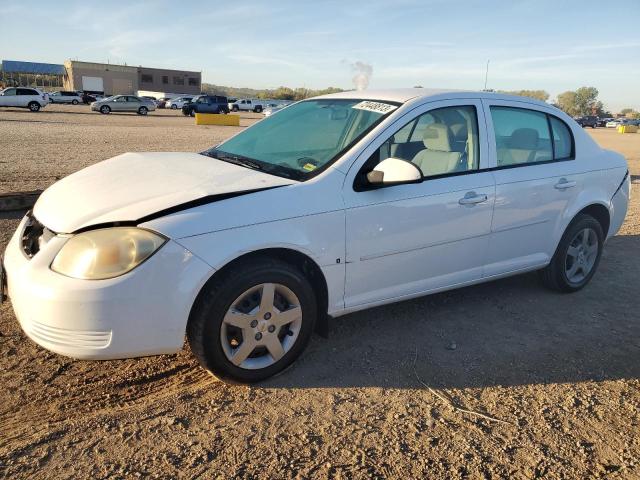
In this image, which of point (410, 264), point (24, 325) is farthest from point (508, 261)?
point (24, 325)

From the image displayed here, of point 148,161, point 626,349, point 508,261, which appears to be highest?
point 148,161

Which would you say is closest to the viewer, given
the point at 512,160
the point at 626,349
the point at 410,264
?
the point at 410,264

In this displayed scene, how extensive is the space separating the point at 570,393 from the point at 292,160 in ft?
7.48

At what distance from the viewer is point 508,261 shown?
4.29 metres

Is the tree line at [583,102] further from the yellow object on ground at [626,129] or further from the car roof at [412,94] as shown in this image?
the car roof at [412,94]

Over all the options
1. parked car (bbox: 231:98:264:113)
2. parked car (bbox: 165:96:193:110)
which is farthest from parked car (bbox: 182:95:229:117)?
parked car (bbox: 165:96:193:110)

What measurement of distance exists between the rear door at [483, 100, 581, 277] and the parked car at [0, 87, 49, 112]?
3793cm

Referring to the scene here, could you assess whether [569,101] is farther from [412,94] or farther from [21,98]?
[412,94]

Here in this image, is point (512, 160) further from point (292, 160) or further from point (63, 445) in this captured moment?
point (63, 445)

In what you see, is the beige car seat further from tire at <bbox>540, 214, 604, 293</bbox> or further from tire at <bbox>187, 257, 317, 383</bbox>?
tire at <bbox>540, 214, 604, 293</bbox>

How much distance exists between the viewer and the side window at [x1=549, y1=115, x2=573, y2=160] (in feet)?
15.0

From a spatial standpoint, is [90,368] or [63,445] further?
[90,368]

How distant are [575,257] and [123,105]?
40460 mm

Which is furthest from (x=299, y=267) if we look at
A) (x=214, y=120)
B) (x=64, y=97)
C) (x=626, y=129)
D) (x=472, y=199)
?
(x=626, y=129)
